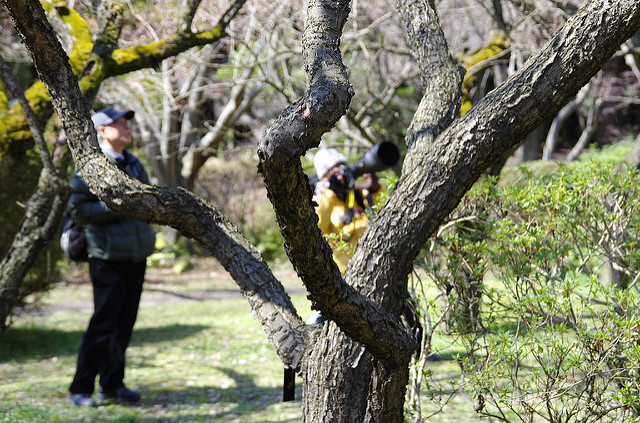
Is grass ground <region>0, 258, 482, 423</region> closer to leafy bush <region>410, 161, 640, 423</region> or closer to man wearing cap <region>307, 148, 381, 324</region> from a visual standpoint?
leafy bush <region>410, 161, 640, 423</region>

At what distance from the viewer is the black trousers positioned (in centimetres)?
509

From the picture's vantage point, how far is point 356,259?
2834mm

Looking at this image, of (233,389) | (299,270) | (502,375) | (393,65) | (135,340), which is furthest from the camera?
(393,65)

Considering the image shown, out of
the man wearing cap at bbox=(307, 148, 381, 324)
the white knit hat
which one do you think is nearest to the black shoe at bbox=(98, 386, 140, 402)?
the man wearing cap at bbox=(307, 148, 381, 324)

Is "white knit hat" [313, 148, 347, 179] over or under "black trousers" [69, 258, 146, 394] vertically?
over

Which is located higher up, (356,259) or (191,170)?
(191,170)

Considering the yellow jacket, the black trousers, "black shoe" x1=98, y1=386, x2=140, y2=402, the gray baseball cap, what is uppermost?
the gray baseball cap

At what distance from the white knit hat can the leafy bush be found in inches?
69.4

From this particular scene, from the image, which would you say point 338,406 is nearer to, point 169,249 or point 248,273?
point 248,273

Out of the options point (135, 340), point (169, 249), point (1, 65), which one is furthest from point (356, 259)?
point (169, 249)

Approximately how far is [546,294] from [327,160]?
107 inches

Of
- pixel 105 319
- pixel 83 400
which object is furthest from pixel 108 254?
pixel 83 400

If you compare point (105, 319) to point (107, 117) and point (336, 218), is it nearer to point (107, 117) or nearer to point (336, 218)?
point (107, 117)

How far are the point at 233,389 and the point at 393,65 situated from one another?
10.7 metres
